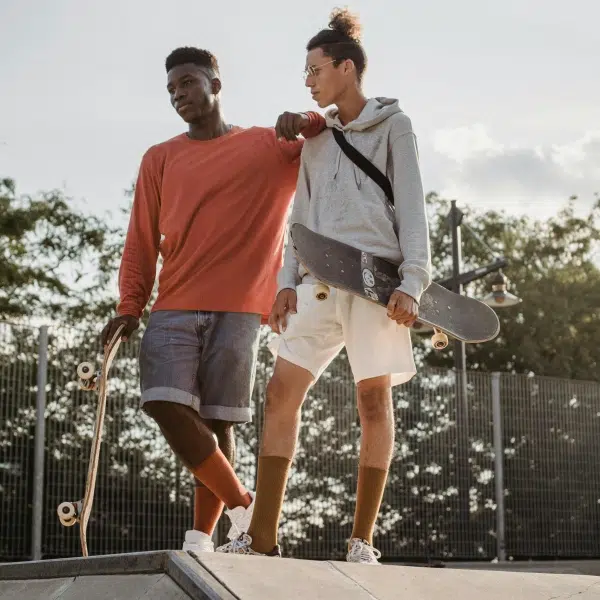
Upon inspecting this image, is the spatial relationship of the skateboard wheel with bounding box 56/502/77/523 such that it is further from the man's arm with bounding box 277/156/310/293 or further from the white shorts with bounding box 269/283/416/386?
the man's arm with bounding box 277/156/310/293

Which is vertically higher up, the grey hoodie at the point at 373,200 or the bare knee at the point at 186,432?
the grey hoodie at the point at 373,200

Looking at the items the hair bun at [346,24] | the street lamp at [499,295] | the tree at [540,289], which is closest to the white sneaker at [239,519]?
the hair bun at [346,24]

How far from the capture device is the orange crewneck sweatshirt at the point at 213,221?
4.55 m

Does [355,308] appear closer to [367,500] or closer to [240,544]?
[367,500]

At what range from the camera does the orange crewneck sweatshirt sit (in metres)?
4.55

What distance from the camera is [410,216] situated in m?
4.19

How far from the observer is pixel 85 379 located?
464 cm

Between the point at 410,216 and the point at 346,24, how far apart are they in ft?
2.68

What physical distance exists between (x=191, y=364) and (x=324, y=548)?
25.0 feet

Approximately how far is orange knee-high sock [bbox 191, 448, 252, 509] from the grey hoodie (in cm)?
72

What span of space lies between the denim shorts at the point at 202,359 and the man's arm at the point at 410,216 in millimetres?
766

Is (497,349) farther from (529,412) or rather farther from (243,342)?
(243,342)

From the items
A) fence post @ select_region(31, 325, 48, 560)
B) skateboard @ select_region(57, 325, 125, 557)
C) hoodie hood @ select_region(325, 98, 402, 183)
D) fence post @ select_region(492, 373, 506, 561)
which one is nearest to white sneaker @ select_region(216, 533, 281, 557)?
skateboard @ select_region(57, 325, 125, 557)

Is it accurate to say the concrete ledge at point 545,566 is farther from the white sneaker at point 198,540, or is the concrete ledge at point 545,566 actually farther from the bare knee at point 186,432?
the bare knee at point 186,432
